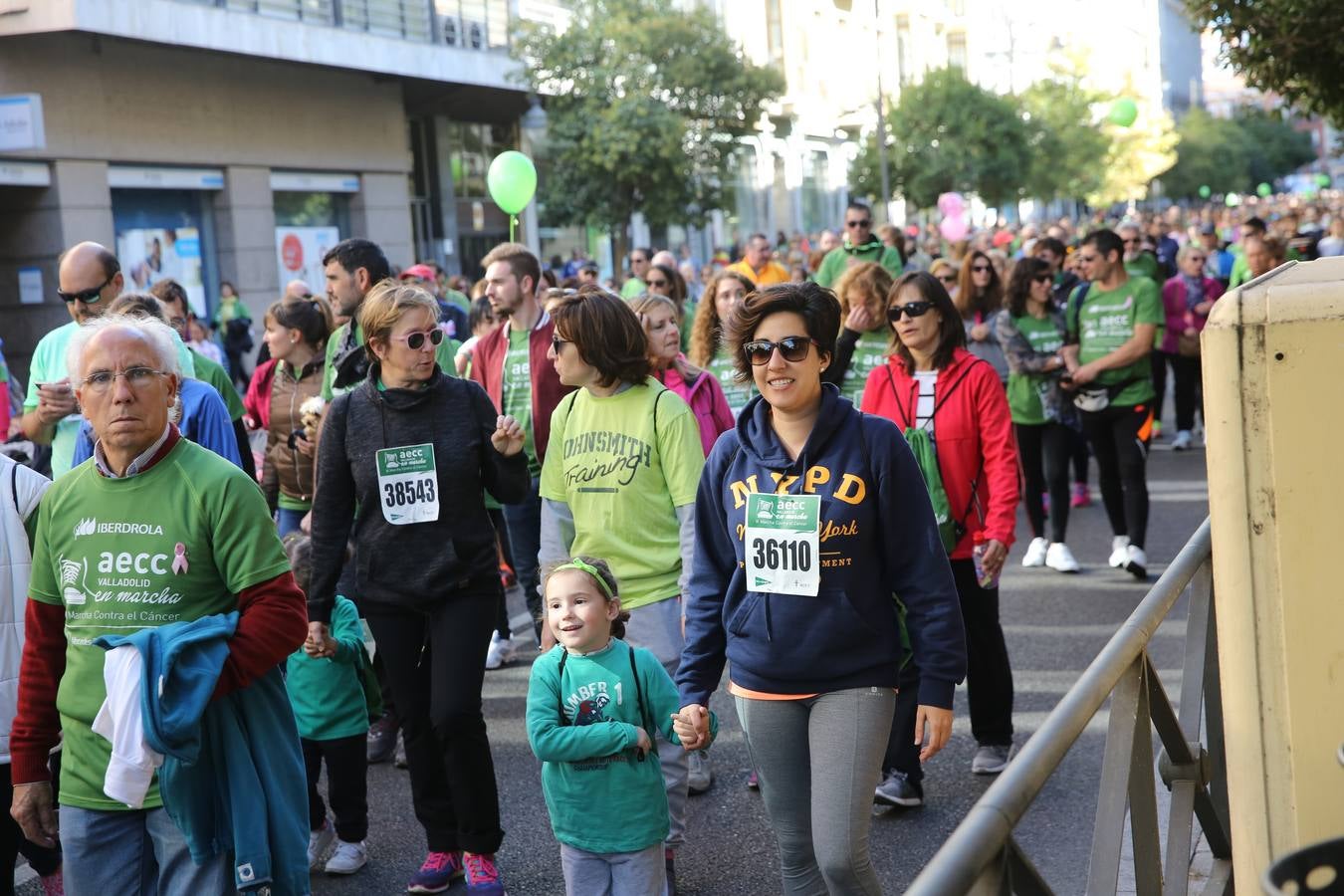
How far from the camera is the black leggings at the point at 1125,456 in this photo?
9.60 meters

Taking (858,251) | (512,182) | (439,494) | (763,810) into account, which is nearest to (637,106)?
(512,182)

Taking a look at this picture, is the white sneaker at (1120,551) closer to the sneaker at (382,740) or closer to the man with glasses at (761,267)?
the man with glasses at (761,267)

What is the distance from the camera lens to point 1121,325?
9750mm

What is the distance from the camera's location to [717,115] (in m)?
30.0

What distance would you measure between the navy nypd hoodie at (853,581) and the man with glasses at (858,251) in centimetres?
837

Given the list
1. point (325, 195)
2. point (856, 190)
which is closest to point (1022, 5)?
point (856, 190)

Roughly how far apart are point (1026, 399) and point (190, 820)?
763 cm

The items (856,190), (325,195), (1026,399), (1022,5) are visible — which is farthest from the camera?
(1022,5)

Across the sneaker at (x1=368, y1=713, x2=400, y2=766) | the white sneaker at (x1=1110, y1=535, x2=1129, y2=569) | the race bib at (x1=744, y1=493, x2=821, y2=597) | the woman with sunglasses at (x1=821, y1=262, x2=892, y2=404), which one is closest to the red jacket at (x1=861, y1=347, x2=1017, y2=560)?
the woman with sunglasses at (x1=821, y1=262, x2=892, y2=404)

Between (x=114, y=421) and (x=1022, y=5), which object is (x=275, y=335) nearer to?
(x=114, y=421)

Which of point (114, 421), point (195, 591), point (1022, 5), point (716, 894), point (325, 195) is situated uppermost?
point (1022, 5)

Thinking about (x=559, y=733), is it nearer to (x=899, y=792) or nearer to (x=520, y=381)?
(x=899, y=792)

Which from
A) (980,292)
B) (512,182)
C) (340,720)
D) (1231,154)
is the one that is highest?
(1231,154)

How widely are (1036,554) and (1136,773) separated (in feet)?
23.5
